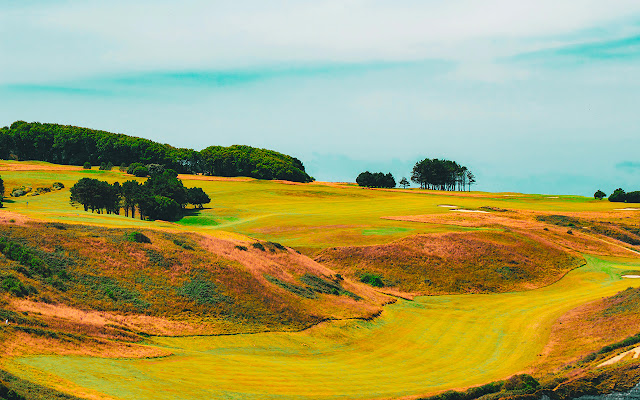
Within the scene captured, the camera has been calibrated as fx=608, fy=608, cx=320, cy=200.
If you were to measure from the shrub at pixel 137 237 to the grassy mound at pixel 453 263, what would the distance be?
3040 centimetres

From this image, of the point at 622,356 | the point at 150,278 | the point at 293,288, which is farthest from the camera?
the point at 293,288

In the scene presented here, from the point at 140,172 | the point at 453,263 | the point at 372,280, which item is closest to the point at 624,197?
the point at 453,263

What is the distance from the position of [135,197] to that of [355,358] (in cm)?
6469

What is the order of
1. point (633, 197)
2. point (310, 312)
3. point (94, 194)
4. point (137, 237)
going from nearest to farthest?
1. point (310, 312)
2. point (137, 237)
3. point (94, 194)
4. point (633, 197)

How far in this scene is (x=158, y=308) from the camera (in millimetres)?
48969

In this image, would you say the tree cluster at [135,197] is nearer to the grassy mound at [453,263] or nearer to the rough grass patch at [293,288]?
the grassy mound at [453,263]

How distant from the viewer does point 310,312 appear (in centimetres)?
5722

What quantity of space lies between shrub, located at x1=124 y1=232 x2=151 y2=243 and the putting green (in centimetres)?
1582

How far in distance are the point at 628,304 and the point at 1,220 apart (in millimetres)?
57673

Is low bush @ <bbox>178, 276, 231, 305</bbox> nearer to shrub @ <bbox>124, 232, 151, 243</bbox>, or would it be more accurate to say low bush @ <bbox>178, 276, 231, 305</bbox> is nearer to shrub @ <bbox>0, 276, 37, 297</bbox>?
shrub @ <bbox>124, 232, 151, 243</bbox>

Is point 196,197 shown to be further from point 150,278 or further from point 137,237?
point 150,278

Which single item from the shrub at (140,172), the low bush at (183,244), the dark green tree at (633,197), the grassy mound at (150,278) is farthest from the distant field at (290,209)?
the dark green tree at (633,197)

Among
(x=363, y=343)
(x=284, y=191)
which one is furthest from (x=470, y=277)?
(x=284, y=191)

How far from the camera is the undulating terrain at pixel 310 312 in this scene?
35438 mm
